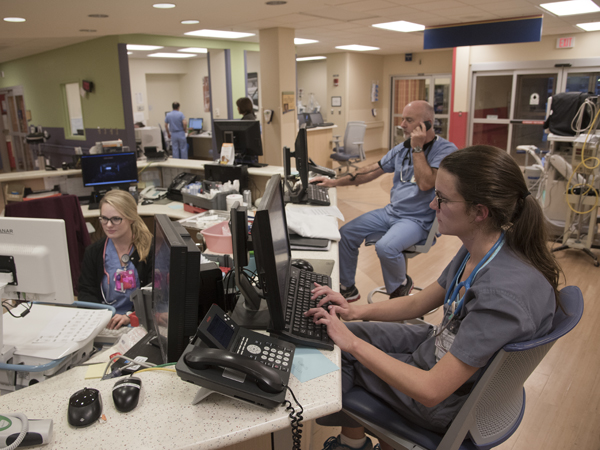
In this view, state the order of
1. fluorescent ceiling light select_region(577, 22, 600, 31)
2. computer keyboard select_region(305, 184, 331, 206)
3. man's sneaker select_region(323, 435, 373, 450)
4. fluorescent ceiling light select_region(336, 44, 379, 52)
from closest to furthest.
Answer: man's sneaker select_region(323, 435, 373, 450) < computer keyboard select_region(305, 184, 331, 206) < fluorescent ceiling light select_region(577, 22, 600, 31) < fluorescent ceiling light select_region(336, 44, 379, 52)

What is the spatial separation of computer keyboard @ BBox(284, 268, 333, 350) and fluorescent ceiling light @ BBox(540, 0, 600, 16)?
546 centimetres

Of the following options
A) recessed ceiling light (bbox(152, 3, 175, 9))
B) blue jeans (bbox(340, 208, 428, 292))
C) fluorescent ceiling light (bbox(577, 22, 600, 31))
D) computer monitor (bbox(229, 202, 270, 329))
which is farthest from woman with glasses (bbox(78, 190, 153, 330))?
fluorescent ceiling light (bbox(577, 22, 600, 31))

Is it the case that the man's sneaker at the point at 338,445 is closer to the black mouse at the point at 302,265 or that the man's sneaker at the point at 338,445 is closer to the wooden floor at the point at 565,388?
the wooden floor at the point at 565,388

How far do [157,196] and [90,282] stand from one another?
6.67 feet

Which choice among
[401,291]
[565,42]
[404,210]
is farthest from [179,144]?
[401,291]

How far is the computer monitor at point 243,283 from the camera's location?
1333mm

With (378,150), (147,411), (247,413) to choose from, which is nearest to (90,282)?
(147,411)

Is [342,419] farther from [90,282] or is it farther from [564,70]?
[564,70]

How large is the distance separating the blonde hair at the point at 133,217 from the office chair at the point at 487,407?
1.35 m

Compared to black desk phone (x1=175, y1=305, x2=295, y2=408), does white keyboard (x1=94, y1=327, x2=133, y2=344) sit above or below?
below

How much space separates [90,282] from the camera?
87.8 inches

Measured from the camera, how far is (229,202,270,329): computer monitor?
1.33 metres

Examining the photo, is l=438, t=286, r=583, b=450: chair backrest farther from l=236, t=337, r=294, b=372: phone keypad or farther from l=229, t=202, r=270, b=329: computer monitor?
l=229, t=202, r=270, b=329: computer monitor

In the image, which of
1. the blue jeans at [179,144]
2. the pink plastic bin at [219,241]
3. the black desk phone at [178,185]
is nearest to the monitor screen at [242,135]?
the black desk phone at [178,185]
